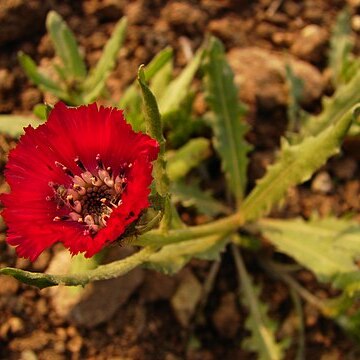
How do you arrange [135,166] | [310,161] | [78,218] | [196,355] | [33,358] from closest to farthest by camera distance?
[135,166] → [78,218] → [310,161] → [33,358] → [196,355]

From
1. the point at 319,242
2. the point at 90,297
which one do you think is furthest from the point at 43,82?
the point at 319,242

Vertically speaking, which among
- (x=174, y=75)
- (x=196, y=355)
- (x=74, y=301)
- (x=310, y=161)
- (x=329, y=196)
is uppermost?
(x=174, y=75)

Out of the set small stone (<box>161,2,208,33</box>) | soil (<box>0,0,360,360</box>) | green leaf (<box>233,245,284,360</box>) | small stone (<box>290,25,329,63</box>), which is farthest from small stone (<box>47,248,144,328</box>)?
small stone (<box>290,25,329,63</box>)

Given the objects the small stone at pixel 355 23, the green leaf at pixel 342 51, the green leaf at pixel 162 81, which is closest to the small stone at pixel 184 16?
the green leaf at pixel 162 81

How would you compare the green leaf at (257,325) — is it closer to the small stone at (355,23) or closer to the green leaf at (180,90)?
the green leaf at (180,90)

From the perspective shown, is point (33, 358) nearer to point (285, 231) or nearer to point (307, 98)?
point (285, 231)

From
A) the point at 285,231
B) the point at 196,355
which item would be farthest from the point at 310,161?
the point at 196,355

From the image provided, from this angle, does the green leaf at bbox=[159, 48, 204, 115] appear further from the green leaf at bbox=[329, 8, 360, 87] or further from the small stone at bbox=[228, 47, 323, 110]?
the green leaf at bbox=[329, 8, 360, 87]
